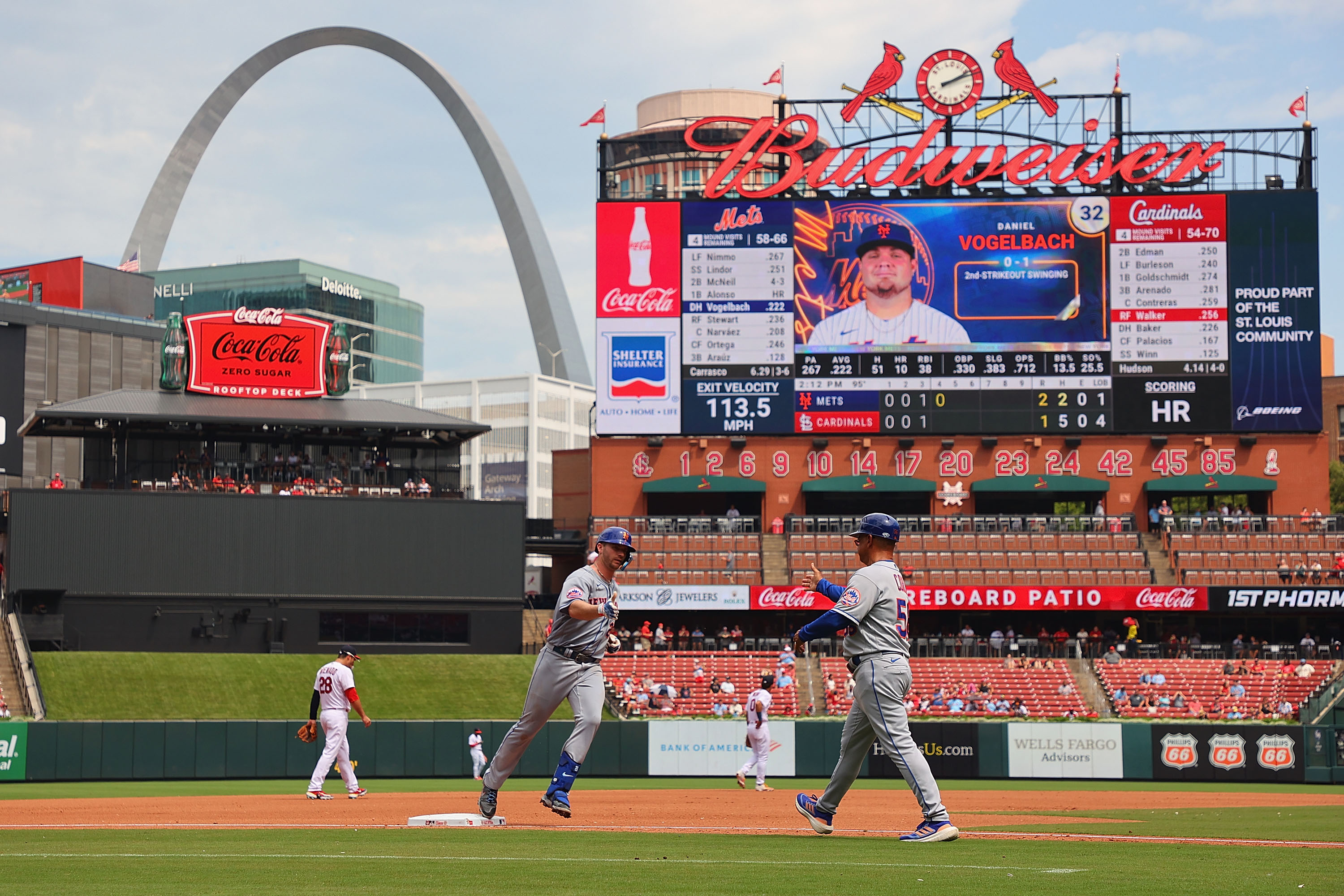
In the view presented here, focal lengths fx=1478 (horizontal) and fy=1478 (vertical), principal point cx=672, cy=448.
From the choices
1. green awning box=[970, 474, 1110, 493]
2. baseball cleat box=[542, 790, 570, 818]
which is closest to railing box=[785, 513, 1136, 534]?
green awning box=[970, 474, 1110, 493]

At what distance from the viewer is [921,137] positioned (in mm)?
47688

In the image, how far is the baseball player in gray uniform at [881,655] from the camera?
30.7ft

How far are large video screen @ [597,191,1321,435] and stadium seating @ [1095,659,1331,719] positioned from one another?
8.92m

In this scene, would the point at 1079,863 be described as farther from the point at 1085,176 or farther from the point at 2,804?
the point at 1085,176

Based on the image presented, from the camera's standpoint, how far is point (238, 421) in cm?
4553

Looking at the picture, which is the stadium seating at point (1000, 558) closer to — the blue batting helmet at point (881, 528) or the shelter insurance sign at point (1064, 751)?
the shelter insurance sign at point (1064, 751)

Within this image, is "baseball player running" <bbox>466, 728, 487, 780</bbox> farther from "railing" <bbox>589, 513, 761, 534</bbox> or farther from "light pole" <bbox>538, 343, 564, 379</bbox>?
"light pole" <bbox>538, 343, 564, 379</bbox>

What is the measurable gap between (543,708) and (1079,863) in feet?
13.2

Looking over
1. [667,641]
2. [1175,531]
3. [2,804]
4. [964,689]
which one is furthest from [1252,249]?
[2,804]

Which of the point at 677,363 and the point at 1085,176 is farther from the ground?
A: the point at 1085,176

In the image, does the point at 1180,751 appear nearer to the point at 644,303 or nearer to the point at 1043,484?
the point at 1043,484

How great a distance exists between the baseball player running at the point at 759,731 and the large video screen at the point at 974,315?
24122mm

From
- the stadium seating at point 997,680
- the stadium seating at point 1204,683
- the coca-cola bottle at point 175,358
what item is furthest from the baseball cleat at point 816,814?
the coca-cola bottle at point 175,358

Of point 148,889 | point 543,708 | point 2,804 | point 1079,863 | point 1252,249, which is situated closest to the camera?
point 148,889
